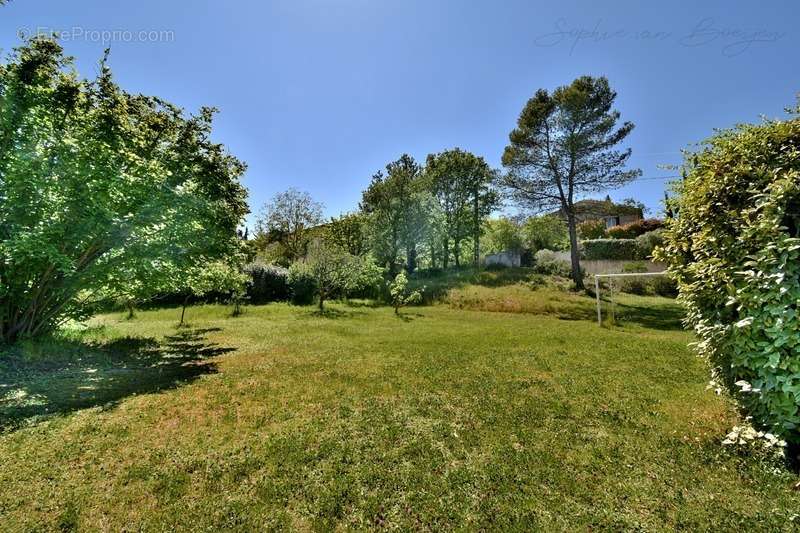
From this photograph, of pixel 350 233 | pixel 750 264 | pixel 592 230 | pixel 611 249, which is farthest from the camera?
pixel 592 230

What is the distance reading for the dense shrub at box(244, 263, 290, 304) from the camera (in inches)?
870

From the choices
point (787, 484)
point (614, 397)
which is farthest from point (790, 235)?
point (614, 397)

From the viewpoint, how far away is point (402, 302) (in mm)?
20594

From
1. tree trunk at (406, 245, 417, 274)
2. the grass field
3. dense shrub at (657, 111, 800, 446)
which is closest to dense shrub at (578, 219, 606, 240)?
tree trunk at (406, 245, 417, 274)

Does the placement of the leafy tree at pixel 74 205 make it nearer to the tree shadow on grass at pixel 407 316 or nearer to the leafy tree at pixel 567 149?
the tree shadow on grass at pixel 407 316

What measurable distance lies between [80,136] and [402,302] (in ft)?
51.9

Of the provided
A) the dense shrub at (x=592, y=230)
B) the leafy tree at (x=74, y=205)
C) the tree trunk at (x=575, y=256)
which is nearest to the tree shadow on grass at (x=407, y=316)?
the leafy tree at (x=74, y=205)

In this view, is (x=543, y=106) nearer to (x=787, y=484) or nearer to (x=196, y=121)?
(x=196, y=121)

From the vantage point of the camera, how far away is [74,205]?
7109 mm

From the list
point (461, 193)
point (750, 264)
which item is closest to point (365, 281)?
point (461, 193)

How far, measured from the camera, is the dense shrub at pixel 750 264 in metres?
3.17

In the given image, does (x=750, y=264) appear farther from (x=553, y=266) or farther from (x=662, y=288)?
(x=553, y=266)

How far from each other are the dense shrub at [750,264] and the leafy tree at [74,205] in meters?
10.6

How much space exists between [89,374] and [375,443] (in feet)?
21.0
